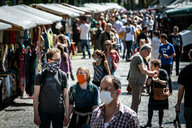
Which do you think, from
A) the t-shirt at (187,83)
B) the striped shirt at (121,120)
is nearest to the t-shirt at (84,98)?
the t-shirt at (187,83)

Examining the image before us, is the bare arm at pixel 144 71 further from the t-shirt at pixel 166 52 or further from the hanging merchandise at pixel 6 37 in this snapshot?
the hanging merchandise at pixel 6 37

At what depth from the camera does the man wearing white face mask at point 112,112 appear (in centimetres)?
471

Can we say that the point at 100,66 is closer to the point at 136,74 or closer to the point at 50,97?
the point at 136,74

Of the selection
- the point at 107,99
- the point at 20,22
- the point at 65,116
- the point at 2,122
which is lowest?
the point at 2,122

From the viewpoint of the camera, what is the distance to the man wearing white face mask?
4711mm

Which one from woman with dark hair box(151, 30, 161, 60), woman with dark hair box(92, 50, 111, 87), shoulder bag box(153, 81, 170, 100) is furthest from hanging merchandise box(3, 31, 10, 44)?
woman with dark hair box(151, 30, 161, 60)

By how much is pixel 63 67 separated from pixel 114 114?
22.7 ft

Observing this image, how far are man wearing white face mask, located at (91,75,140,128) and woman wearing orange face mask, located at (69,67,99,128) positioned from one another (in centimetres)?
190

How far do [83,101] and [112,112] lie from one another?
2.00 metres

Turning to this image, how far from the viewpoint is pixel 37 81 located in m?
6.52

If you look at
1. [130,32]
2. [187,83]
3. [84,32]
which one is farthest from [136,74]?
[84,32]

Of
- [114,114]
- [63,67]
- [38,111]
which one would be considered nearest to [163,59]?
[63,67]

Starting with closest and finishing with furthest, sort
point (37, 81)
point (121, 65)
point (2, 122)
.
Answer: point (37, 81), point (2, 122), point (121, 65)

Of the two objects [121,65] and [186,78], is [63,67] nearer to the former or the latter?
[186,78]
